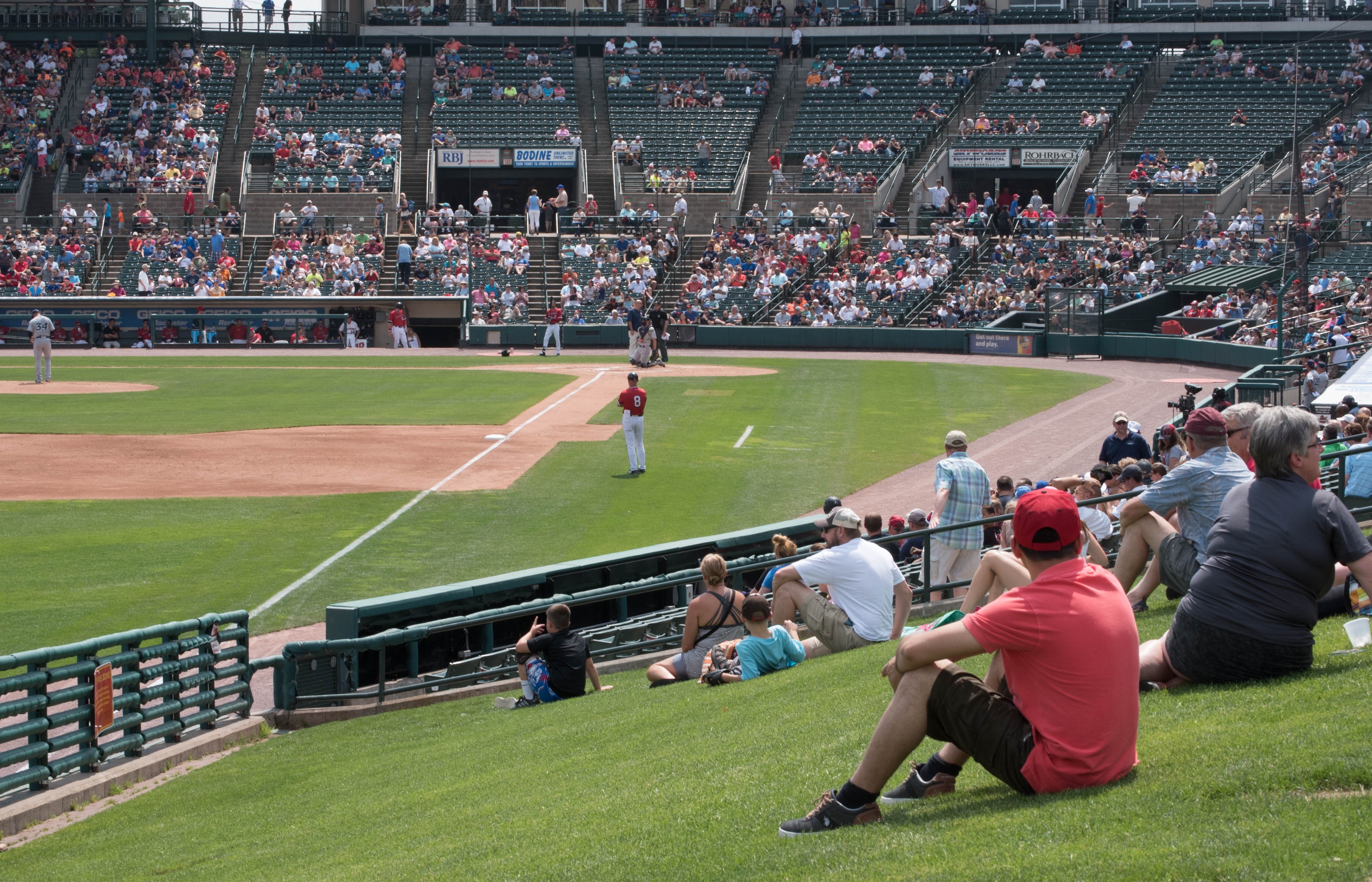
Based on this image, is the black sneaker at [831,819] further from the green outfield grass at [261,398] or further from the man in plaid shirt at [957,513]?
the green outfield grass at [261,398]

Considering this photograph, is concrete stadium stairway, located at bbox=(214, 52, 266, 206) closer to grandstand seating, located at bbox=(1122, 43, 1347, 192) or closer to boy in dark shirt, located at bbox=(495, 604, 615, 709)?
grandstand seating, located at bbox=(1122, 43, 1347, 192)

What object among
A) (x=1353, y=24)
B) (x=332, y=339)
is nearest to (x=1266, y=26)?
(x=1353, y=24)

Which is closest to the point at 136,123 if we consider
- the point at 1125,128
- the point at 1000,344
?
the point at 1000,344

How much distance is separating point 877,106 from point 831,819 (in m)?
54.4

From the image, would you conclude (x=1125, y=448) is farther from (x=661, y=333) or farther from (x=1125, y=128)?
(x=1125, y=128)

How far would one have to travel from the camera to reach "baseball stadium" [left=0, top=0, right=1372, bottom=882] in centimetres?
553

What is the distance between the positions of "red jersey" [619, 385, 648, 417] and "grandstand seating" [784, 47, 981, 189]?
33.0 m

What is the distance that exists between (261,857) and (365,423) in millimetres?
20819

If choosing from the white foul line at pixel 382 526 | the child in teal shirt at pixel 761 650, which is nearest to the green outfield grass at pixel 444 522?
the white foul line at pixel 382 526

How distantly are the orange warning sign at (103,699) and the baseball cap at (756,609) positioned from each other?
4389mm

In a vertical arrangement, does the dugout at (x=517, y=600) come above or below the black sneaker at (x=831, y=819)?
below

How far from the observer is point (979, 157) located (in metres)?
53.3

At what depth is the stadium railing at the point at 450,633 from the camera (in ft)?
36.6

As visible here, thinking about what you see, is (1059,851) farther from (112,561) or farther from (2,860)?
(112,561)
